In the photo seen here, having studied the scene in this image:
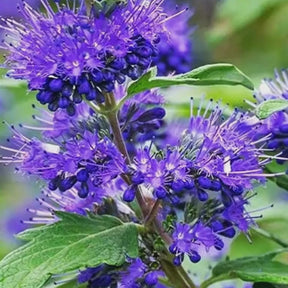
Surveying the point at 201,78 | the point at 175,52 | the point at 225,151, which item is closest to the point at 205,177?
the point at 225,151

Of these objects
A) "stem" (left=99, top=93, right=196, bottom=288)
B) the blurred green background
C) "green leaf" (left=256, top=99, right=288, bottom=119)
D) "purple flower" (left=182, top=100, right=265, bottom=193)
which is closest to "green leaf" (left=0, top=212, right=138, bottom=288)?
"stem" (left=99, top=93, right=196, bottom=288)

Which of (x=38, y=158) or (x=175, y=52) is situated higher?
(x=175, y=52)

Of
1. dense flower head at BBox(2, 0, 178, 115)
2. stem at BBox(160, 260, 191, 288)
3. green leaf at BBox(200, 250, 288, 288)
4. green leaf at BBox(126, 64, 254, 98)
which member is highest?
dense flower head at BBox(2, 0, 178, 115)

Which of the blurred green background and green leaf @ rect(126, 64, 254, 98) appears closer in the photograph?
green leaf @ rect(126, 64, 254, 98)

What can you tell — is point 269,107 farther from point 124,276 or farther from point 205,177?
point 124,276

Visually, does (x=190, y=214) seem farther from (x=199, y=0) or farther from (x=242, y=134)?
(x=199, y=0)

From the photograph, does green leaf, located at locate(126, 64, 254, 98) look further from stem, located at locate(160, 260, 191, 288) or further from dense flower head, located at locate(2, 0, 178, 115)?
stem, located at locate(160, 260, 191, 288)

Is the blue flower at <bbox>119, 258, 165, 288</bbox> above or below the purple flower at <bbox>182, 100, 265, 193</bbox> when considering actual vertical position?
below

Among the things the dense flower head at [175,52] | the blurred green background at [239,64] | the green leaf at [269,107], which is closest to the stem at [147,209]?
the green leaf at [269,107]
